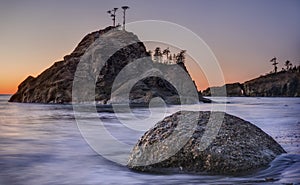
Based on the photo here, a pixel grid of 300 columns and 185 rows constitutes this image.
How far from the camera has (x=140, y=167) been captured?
7.29 meters

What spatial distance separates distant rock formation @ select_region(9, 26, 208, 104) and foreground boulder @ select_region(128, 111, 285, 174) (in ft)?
198

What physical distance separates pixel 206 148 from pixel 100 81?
8088cm

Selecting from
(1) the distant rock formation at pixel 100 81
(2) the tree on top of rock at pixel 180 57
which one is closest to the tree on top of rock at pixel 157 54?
(2) the tree on top of rock at pixel 180 57

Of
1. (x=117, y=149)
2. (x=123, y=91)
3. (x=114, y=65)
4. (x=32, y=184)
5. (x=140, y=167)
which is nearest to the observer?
(x=32, y=184)

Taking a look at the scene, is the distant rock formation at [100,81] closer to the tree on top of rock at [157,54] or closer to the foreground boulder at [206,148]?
the tree on top of rock at [157,54]

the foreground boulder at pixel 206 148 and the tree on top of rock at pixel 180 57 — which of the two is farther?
the tree on top of rock at pixel 180 57

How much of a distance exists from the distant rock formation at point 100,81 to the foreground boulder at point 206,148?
198ft

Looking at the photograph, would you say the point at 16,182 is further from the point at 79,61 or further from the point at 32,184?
the point at 79,61

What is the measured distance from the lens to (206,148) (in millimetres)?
6930

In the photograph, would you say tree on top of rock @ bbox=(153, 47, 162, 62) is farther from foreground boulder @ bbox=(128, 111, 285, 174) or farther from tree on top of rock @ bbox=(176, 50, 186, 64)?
foreground boulder @ bbox=(128, 111, 285, 174)

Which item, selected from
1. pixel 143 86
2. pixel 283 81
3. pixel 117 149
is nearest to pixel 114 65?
pixel 143 86

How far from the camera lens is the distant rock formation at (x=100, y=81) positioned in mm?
75469

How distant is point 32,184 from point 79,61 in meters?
92.9

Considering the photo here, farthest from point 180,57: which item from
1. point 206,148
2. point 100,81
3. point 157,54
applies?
point 206,148
